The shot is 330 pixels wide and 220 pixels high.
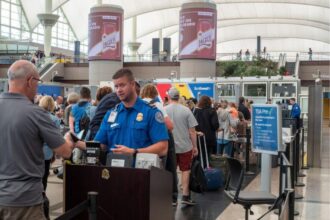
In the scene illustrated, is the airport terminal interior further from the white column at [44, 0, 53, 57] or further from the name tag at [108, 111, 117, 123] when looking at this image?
the white column at [44, 0, 53, 57]

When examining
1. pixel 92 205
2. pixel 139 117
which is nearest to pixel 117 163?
pixel 92 205

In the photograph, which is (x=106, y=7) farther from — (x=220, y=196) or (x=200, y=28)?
(x=220, y=196)

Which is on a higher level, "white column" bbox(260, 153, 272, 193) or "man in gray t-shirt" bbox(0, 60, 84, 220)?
"man in gray t-shirt" bbox(0, 60, 84, 220)

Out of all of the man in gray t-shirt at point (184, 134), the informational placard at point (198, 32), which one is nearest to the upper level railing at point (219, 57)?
the informational placard at point (198, 32)

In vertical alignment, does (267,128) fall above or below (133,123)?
below

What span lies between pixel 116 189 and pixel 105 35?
103ft

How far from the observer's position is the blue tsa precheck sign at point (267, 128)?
263 inches

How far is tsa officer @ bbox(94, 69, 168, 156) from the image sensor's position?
3891mm

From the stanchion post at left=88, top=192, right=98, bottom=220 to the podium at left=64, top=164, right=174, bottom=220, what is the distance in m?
Answer: 0.12

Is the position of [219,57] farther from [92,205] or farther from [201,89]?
[92,205]

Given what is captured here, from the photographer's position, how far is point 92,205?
3186mm

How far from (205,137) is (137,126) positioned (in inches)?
239

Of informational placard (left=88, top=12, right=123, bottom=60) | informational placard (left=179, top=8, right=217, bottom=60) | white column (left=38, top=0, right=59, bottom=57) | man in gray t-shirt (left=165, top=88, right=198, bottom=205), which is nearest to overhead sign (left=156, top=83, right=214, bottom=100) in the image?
informational placard (left=179, top=8, right=217, bottom=60)

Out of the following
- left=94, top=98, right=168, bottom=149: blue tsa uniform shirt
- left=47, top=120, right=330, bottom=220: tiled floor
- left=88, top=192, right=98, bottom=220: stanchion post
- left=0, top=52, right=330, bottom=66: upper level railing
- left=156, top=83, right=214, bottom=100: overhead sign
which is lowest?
left=47, top=120, right=330, bottom=220: tiled floor
